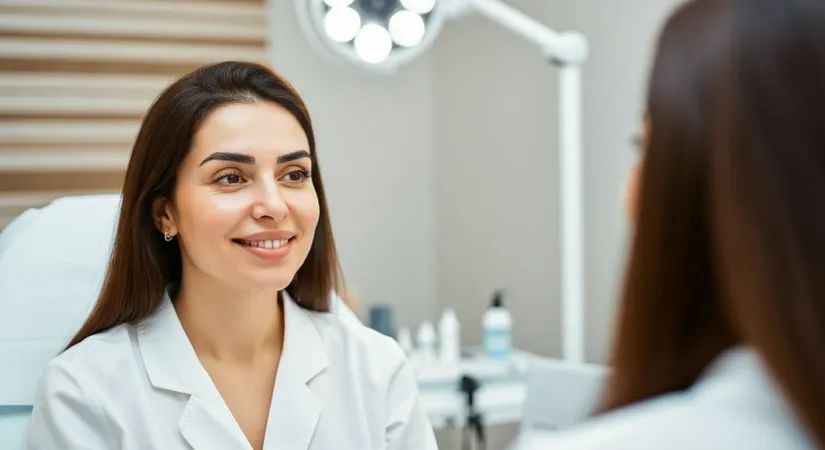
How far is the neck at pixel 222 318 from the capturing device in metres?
1.30

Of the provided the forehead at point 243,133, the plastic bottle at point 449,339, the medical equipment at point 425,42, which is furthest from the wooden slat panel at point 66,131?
the forehead at point 243,133

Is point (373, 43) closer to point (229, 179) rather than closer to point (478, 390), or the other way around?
point (229, 179)

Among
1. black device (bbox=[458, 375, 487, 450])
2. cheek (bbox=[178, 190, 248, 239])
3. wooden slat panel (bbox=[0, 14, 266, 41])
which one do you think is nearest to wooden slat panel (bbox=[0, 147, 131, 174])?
wooden slat panel (bbox=[0, 14, 266, 41])

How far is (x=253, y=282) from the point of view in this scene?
124cm

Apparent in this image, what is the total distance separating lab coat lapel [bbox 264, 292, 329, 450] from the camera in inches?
50.3

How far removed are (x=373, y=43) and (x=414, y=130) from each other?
1.11 metres

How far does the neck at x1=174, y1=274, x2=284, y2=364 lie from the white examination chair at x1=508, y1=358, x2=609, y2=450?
0.53 meters

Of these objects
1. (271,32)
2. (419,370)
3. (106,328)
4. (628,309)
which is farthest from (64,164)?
(628,309)

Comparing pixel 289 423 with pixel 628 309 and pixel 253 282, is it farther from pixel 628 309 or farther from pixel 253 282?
pixel 628 309

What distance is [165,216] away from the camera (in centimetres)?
129

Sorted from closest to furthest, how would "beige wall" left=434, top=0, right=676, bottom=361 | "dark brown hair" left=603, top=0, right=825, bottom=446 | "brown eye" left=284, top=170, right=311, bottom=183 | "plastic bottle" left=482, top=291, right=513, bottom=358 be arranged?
"dark brown hair" left=603, top=0, right=825, bottom=446, "brown eye" left=284, top=170, right=311, bottom=183, "beige wall" left=434, top=0, right=676, bottom=361, "plastic bottle" left=482, top=291, right=513, bottom=358

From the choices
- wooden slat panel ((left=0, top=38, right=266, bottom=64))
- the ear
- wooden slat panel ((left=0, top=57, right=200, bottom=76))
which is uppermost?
wooden slat panel ((left=0, top=38, right=266, bottom=64))

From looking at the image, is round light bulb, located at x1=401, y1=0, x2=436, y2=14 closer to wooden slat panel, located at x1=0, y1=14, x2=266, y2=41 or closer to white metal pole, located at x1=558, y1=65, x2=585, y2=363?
white metal pole, located at x1=558, y1=65, x2=585, y2=363

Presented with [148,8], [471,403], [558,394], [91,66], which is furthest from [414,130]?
[558,394]
